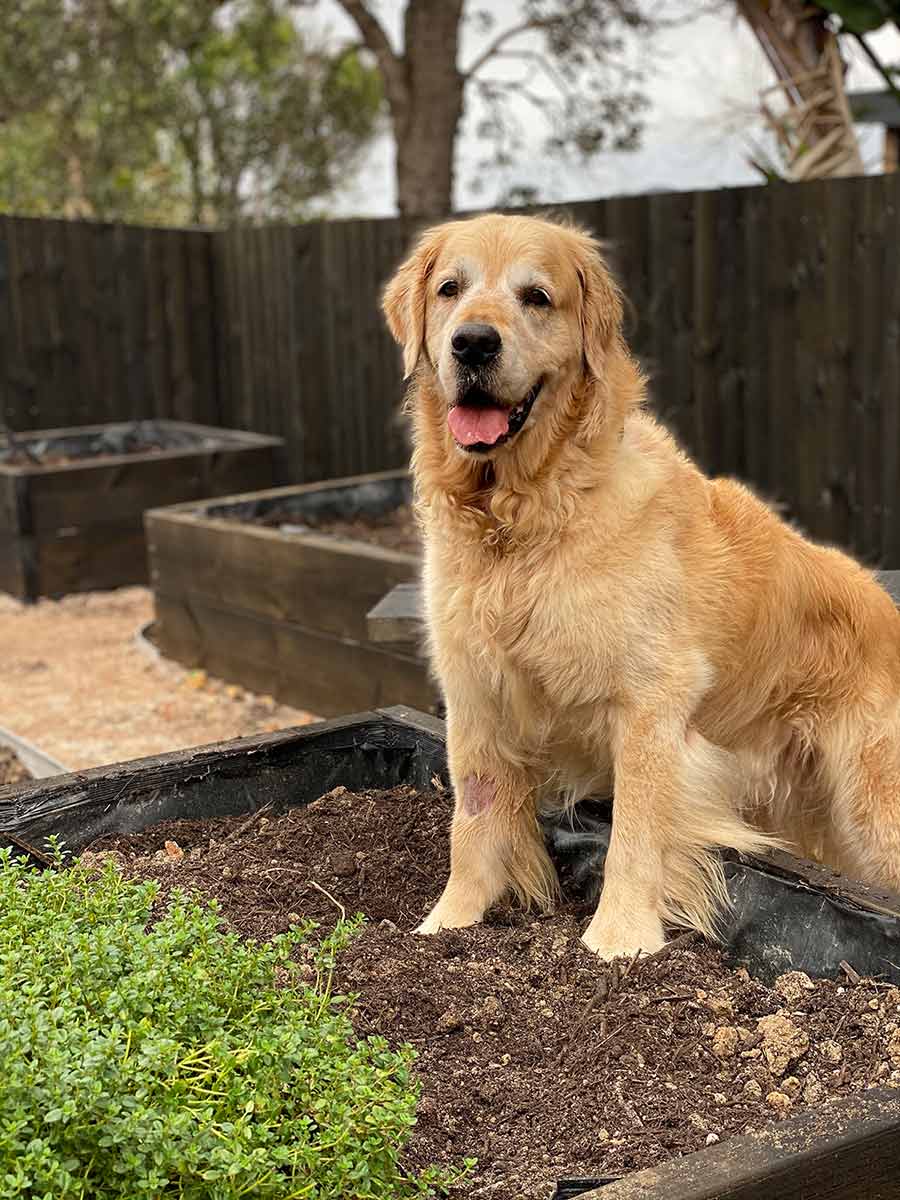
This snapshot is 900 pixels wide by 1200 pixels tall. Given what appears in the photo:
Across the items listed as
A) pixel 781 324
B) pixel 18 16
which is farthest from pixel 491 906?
pixel 18 16

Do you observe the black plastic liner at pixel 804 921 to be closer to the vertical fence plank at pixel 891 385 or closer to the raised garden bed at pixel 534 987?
the raised garden bed at pixel 534 987

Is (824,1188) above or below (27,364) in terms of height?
below

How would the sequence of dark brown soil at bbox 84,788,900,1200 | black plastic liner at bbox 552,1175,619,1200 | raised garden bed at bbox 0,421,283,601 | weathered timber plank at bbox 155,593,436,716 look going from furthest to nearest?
raised garden bed at bbox 0,421,283,601 < weathered timber plank at bbox 155,593,436,716 < dark brown soil at bbox 84,788,900,1200 < black plastic liner at bbox 552,1175,619,1200

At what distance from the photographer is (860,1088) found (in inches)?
82.7

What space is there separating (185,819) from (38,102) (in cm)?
A: 1517

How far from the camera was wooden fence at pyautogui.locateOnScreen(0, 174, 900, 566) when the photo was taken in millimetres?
6598

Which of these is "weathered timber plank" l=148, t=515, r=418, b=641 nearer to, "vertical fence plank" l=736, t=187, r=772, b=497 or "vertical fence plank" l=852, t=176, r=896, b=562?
"vertical fence plank" l=736, t=187, r=772, b=497

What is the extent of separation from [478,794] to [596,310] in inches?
42.3

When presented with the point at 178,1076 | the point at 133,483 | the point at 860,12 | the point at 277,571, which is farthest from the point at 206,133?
the point at 178,1076

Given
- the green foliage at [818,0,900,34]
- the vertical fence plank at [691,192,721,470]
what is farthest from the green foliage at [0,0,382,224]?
the vertical fence plank at [691,192,721,470]

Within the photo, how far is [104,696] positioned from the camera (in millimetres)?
6957

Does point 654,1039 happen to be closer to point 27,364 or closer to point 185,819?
point 185,819

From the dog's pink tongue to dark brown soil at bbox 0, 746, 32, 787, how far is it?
8.62 feet

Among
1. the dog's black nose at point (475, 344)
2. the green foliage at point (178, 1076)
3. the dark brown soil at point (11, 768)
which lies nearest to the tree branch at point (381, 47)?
the dark brown soil at point (11, 768)
